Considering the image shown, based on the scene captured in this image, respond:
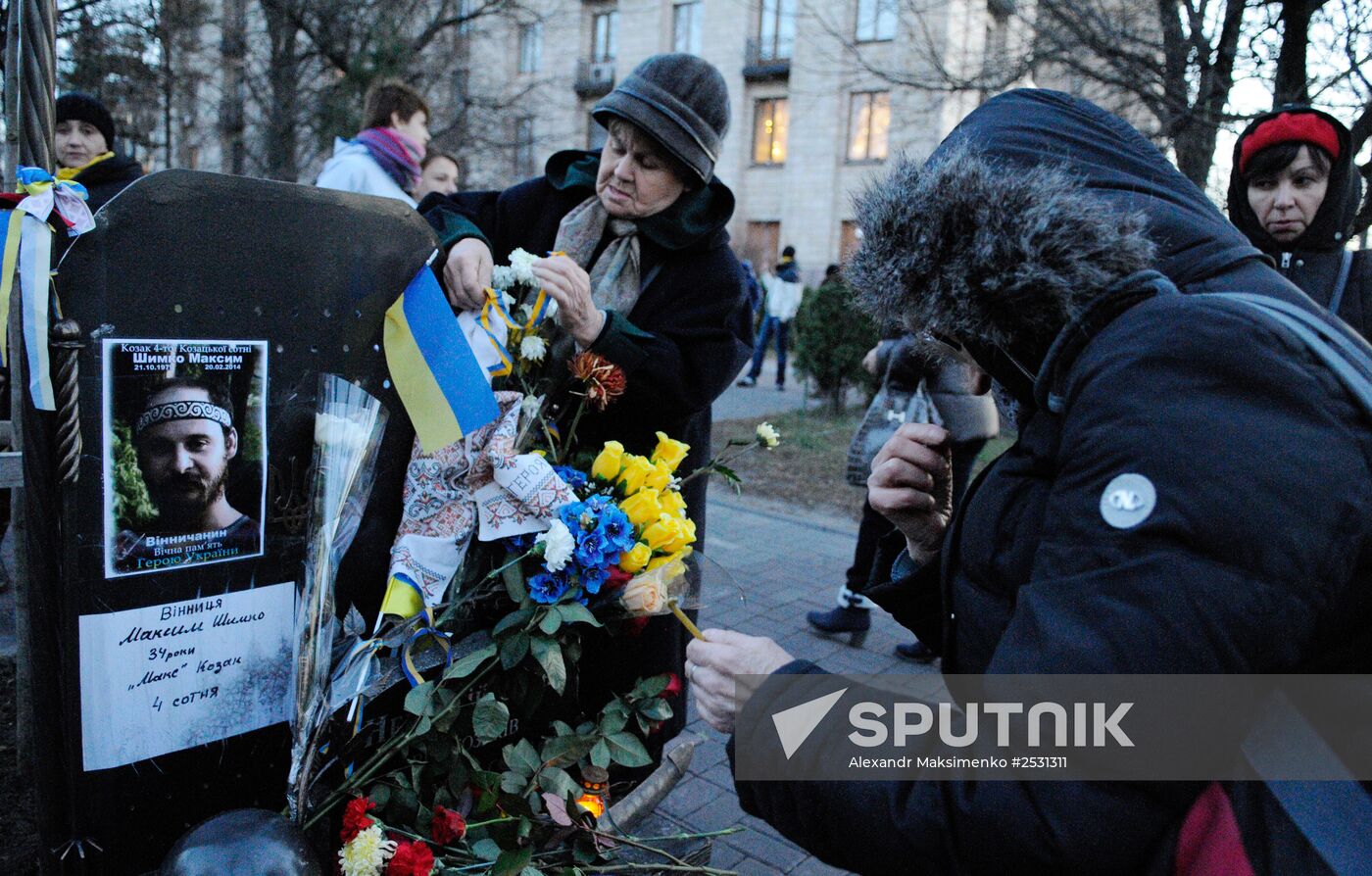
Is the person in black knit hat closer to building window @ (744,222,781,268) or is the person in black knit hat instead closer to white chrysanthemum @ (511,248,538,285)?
white chrysanthemum @ (511,248,538,285)

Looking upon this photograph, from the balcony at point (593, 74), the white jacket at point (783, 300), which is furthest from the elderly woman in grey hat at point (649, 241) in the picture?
the balcony at point (593, 74)

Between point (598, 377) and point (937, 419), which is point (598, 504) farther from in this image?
point (937, 419)

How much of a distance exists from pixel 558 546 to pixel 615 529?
0.12m

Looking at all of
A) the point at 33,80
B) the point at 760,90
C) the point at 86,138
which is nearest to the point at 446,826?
the point at 33,80

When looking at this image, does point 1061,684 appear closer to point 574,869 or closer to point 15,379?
point 574,869

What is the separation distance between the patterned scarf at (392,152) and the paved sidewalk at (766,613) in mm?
2447

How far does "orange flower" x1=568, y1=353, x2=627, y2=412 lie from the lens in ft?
6.13

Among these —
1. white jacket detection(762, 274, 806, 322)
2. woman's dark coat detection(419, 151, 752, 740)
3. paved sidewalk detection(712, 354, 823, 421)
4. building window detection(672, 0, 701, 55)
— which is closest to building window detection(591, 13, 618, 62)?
building window detection(672, 0, 701, 55)

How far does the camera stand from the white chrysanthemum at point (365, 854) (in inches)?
60.8

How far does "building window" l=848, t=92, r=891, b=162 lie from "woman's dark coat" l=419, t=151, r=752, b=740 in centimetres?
2325

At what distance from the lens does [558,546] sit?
65.4 inches

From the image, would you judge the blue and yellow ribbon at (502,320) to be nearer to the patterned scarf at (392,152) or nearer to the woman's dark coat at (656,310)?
the woman's dark coat at (656,310)

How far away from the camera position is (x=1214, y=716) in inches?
38.7

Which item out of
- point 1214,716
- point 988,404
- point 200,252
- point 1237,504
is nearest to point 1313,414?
point 1237,504
